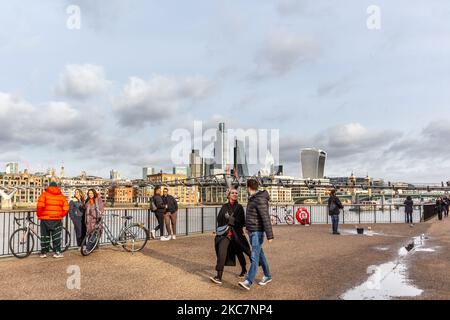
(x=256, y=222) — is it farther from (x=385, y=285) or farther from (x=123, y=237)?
(x=123, y=237)

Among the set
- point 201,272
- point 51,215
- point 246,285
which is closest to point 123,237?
point 51,215

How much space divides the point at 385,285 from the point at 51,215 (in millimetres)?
8564

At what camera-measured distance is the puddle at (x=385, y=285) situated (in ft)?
23.2

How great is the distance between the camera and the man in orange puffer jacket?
36.2 ft

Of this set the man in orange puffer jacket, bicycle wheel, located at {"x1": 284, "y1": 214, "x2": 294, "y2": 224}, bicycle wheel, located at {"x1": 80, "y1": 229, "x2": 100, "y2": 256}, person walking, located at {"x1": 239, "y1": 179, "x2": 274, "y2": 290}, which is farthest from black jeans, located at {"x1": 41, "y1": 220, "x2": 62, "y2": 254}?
bicycle wheel, located at {"x1": 284, "y1": 214, "x2": 294, "y2": 224}

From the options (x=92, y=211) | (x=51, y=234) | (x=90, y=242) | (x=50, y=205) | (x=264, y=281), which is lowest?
(x=264, y=281)

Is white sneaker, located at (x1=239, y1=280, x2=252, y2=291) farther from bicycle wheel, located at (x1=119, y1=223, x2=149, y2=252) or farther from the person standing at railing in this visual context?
the person standing at railing

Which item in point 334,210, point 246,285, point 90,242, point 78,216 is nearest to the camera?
point 246,285

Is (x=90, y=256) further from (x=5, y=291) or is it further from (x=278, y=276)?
(x=278, y=276)

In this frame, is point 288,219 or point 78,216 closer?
point 78,216

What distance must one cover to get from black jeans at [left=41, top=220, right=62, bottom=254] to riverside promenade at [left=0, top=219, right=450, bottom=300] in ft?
1.33

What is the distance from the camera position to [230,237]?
8.06 meters
